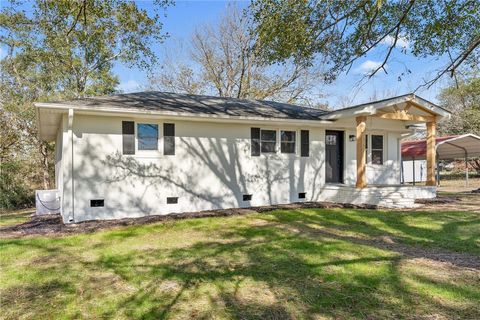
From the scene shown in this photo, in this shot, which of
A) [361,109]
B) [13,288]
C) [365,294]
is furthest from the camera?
[361,109]

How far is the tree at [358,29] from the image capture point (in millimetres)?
7359

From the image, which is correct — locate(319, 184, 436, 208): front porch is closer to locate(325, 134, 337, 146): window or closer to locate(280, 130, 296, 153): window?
locate(325, 134, 337, 146): window

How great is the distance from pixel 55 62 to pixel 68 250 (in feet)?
52.2

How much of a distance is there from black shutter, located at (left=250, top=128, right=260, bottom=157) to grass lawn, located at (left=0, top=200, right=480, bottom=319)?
11.9 ft

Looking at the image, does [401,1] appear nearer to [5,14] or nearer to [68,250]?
[68,250]

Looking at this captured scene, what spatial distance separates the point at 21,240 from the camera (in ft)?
21.2

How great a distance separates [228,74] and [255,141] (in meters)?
15.7

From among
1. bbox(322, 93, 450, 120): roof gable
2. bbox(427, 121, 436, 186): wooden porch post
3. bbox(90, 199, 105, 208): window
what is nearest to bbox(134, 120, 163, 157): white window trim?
bbox(90, 199, 105, 208): window

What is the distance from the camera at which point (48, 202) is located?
35.5 feet

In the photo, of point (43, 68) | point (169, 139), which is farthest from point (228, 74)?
point (169, 139)

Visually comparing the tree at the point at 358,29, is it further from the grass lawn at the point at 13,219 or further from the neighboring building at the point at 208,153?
the grass lawn at the point at 13,219

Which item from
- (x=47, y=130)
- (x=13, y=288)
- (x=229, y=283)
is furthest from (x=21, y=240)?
(x=47, y=130)

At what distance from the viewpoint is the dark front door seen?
1205 cm

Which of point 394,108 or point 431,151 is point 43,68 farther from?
point 431,151
